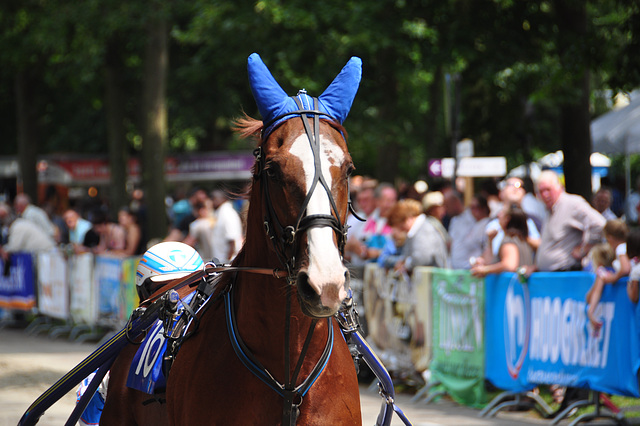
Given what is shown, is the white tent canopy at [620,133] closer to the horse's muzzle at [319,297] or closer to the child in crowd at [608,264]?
the child in crowd at [608,264]

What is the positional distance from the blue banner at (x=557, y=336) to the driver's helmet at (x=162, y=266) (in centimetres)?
390

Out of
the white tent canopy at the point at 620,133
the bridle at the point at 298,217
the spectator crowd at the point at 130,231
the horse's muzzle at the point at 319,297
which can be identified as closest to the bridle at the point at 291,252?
the bridle at the point at 298,217

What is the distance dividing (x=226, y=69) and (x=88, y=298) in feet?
30.7

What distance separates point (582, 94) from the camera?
45.4 feet

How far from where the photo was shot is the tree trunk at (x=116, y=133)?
25.2 meters

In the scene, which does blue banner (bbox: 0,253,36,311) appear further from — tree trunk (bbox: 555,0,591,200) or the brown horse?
the brown horse

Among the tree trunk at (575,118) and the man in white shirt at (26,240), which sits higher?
the tree trunk at (575,118)

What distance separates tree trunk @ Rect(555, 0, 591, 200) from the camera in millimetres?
13469

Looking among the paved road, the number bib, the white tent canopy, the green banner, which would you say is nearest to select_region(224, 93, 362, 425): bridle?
the number bib

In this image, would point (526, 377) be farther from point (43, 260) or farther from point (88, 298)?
point (43, 260)

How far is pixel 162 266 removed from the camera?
18.6ft

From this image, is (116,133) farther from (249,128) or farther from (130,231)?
(249,128)

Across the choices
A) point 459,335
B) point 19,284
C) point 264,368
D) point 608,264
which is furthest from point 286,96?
point 19,284

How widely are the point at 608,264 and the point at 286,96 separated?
17.6 feet
